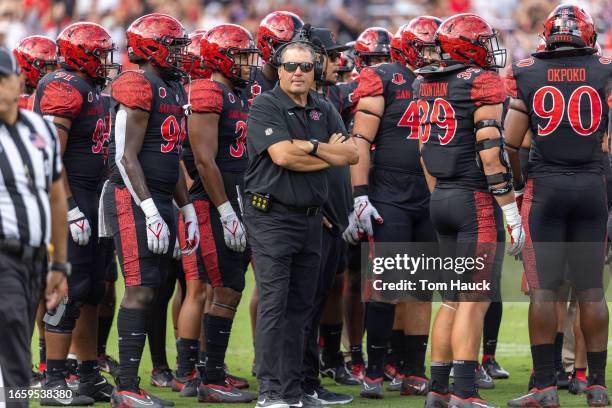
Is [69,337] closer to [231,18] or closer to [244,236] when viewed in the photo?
[244,236]

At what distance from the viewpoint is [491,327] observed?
791cm

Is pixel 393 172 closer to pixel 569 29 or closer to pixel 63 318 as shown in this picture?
pixel 569 29

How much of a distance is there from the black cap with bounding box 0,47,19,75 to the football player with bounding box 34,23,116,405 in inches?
74.6

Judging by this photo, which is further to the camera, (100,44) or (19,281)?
(100,44)

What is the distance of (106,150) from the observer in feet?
23.8

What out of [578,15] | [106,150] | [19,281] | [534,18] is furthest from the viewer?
[534,18]

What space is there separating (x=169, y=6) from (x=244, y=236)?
1114cm

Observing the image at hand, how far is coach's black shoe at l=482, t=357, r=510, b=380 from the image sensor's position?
7.87m

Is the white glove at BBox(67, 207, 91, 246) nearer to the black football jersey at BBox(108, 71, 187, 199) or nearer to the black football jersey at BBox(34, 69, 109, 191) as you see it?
the black football jersey at BBox(34, 69, 109, 191)

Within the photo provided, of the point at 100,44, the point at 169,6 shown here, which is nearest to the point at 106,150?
the point at 100,44

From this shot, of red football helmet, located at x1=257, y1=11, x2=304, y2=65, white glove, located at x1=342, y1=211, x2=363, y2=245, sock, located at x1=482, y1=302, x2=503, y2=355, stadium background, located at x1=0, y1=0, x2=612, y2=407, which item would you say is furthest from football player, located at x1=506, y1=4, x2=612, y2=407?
stadium background, located at x1=0, y1=0, x2=612, y2=407

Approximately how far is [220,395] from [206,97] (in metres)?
1.77

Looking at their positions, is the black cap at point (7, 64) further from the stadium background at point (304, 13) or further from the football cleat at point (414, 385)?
the stadium background at point (304, 13)

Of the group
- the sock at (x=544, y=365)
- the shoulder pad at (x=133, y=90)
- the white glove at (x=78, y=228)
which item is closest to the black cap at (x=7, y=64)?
the shoulder pad at (x=133, y=90)
